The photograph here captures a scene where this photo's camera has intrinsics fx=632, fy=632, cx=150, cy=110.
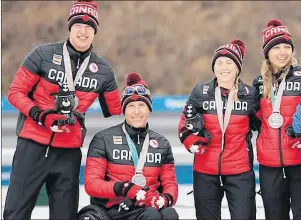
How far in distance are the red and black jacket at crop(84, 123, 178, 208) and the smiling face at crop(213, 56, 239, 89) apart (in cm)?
64

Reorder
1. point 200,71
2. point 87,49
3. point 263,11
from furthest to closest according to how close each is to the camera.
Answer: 1. point 263,11
2. point 200,71
3. point 87,49

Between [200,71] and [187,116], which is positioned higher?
[200,71]

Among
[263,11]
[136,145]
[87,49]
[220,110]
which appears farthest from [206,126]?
[263,11]

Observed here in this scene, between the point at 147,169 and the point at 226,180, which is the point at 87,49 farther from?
the point at 226,180

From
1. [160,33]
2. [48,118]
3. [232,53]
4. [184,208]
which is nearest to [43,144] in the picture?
[48,118]

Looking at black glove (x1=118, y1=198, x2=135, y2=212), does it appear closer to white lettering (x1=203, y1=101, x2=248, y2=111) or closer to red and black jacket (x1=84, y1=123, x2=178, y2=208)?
red and black jacket (x1=84, y1=123, x2=178, y2=208)

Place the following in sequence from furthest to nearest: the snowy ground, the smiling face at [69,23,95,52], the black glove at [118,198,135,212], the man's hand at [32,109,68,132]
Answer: the snowy ground < the smiling face at [69,23,95,52] < the man's hand at [32,109,68,132] < the black glove at [118,198,135,212]

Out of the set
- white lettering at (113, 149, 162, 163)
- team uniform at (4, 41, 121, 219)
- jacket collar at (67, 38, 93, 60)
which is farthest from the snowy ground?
jacket collar at (67, 38, 93, 60)

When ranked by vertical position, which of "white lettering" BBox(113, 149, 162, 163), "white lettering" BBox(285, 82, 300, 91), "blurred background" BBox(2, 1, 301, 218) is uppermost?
"blurred background" BBox(2, 1, 301, 218)

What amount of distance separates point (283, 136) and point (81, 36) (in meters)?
1.65

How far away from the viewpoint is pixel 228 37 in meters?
12.7

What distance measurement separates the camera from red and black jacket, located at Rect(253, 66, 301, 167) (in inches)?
182

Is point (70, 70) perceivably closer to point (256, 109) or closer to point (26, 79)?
point (26, 79)

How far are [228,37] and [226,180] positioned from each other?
326 inches
